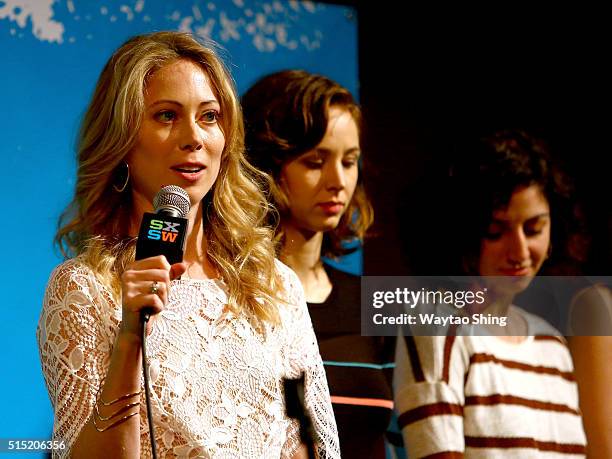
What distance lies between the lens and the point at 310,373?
6.47 ft

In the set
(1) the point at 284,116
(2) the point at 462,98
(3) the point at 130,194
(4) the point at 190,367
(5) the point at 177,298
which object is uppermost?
(2) the point at 462,98

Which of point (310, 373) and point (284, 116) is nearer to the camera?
point (310, 373)

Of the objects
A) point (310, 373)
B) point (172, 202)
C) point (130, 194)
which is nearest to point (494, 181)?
point (310, 373)

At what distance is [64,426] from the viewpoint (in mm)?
1650

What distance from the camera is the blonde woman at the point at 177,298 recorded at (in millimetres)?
1654

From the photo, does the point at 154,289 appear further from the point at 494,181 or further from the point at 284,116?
the point at 494,181

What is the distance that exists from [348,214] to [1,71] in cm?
106

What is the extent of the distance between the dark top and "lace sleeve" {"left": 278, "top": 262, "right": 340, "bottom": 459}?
0.37 m

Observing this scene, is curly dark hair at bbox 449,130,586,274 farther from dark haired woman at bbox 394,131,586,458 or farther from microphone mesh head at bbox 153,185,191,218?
microphone mesh head at bbox 153,185,191,218

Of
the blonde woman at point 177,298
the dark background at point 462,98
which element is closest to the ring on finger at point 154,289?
the blonde woman at point 177,298

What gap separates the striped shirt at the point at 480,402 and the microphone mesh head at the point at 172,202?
108 cm

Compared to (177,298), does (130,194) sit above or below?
above

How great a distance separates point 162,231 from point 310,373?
68 cm

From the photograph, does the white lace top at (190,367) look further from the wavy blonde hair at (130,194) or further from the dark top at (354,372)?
the dark top at (354,372)
